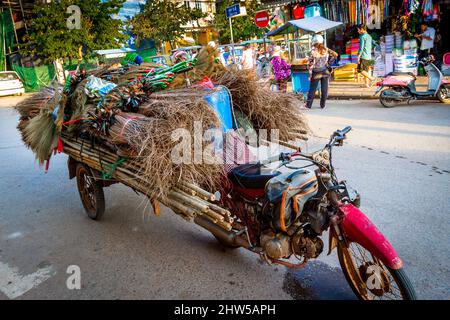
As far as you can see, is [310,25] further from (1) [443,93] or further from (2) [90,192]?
(2) [90,192]

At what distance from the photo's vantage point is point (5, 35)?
24.4m

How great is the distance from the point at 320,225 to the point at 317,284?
0.69m

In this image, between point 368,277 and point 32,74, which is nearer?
point 368,277

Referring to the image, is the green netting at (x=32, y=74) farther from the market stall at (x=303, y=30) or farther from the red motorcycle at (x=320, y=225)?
the red motorcycle at (x=320, y=225)

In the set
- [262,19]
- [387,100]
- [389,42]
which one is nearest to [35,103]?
[387,100]

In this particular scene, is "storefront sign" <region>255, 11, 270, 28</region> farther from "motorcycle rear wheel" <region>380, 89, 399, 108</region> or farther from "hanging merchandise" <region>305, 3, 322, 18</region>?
"motorcycle rear wheel" <region>380, 89, 399, 108</region>

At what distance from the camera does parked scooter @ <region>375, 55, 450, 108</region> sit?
854 centimetres

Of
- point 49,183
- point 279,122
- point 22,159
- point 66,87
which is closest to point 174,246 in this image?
point 279,122

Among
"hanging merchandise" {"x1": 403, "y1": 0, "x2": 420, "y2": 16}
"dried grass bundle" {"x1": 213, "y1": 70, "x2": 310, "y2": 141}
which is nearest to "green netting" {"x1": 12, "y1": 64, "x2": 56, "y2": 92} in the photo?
"hanging merchandise" {"x1": 403, "y1": 0, "x2": 420, "y2": 16}

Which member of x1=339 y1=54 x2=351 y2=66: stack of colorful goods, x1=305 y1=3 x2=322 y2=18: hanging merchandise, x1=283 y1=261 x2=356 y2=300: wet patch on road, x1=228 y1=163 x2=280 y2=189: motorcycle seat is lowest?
x1=283 y1=261 x2=356 y2=300: wet patch on road

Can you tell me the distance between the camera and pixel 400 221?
11.4ft

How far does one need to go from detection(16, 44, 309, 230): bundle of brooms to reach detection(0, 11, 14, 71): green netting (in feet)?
78.5

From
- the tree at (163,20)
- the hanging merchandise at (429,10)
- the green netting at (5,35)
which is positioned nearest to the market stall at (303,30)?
the hanging merchandise at (429,10)

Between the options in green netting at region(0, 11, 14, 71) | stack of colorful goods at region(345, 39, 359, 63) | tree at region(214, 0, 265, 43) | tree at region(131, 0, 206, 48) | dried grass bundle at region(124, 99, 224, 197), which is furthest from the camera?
green netting at region(0, 11, 14, 71)
